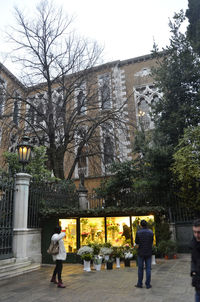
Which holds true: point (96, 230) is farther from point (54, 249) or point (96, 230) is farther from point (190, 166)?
point (190, 166)

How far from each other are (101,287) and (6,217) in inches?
176

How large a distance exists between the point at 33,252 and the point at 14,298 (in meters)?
4.54

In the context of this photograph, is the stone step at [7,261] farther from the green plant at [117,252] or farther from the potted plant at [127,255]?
the potted plant at [127,255]

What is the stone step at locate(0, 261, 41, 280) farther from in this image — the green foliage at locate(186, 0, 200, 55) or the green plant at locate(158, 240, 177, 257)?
the green foliage at locate(186, 0, 200, 55)

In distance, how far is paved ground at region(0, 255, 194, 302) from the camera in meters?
5.15

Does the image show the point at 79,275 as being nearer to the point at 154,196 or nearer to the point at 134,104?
the point at 154,196

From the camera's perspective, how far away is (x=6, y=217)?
28.2 feet

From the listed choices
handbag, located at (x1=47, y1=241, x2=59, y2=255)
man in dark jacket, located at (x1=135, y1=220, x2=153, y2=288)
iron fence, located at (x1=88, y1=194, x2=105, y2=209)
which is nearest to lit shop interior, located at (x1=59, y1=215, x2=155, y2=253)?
iron fence, located at (x1=88, y1=194, x2=105, y2=209)

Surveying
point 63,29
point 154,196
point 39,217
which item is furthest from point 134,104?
point 39,217

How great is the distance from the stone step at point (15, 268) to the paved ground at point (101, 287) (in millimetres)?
286

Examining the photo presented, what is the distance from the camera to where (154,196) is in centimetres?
1300

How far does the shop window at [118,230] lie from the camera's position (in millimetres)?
10430

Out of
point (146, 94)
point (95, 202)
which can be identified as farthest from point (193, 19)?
point (95, 202)

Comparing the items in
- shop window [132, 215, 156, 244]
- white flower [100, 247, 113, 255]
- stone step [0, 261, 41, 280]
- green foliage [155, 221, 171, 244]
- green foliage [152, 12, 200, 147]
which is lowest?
stone step [0, 261, 41, 280]
